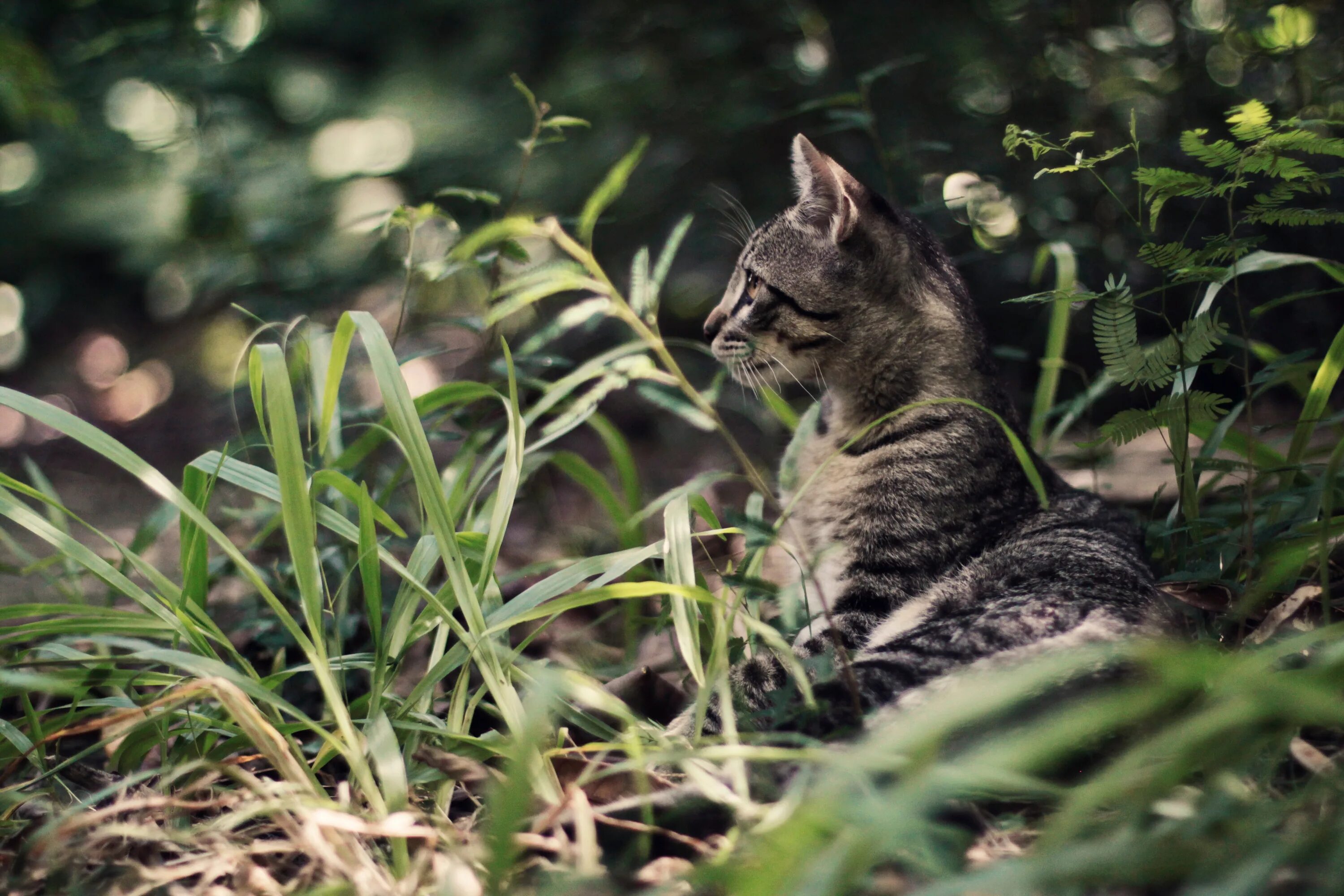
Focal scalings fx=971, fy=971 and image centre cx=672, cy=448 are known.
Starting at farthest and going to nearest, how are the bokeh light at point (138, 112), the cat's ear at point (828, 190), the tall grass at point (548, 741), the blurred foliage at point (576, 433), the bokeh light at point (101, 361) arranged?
the bokeh light at point (101, 361), the bokeh light at point (138, 112), the cat's ear at point (828, 190), the blurred foliage at point (576, 433), the tall grass at point (548, 741)

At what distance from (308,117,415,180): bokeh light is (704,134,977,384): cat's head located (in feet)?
5.71

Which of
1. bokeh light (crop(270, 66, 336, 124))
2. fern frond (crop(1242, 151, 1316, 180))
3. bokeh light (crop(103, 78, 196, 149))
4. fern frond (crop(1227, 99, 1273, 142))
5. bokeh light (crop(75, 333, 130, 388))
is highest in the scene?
fern frond (crop(1227, 99, 1273, 142))

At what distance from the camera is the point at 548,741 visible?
1680mm

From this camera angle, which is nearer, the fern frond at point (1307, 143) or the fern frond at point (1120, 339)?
the fern frond at point (1307, 143)

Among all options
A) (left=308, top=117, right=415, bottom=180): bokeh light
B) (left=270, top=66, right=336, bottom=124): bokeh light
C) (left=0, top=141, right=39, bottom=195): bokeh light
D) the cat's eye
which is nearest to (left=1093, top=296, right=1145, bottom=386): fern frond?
the cat's eye

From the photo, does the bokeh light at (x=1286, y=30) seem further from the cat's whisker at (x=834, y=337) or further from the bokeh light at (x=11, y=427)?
the bokeh light at (x=11, y=427)

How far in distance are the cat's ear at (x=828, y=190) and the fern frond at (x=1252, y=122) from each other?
34.7 inches

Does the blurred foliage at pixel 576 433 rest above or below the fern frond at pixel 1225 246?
A: below

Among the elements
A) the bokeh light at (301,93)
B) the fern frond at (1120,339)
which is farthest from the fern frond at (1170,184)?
the bokeh light at (301,93)

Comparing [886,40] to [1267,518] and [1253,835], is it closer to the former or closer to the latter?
[1267,518]

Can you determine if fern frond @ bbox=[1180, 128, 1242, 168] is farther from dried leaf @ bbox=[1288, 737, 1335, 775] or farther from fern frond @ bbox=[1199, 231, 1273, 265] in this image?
dried leaf @ bbox=[1288, 737, 1335, 775]

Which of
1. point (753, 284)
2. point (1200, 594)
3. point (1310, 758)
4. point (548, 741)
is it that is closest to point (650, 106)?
point (753, 284)

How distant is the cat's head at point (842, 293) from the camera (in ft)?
7.97

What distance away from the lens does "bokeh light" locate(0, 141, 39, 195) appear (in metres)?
4.94
